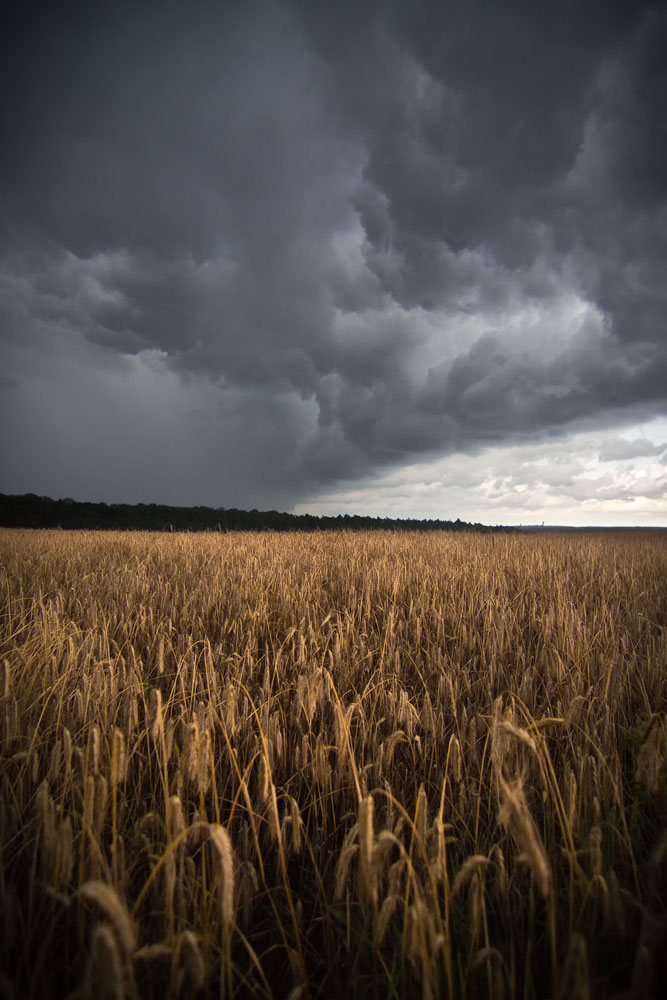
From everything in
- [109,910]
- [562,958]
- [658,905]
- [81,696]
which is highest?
[109,910]

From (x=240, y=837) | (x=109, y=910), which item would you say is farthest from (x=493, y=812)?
(x=109, y=910)

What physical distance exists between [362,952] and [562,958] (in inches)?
19.4

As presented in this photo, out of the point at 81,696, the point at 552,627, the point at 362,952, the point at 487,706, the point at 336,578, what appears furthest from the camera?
the point at 336,578

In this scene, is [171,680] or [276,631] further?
[276,631]

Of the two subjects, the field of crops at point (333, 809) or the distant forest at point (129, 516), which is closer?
the field of crops at point (333, 809)

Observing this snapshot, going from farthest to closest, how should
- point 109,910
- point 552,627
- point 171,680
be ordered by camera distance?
1. point 552,627
2. point 171,680
3. point 109,910

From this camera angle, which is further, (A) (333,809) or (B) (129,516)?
(B) (129,516)

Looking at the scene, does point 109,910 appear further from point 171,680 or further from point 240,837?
point 171,680

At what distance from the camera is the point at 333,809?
1.53m

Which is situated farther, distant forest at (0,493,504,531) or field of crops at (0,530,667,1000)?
distant forest at (0,493,504,531)

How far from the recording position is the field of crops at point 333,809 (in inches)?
37.6

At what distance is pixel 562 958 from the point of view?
1.15 metres

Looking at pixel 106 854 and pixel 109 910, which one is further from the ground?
pixel 109 910

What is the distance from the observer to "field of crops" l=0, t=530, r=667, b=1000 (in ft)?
3.14
